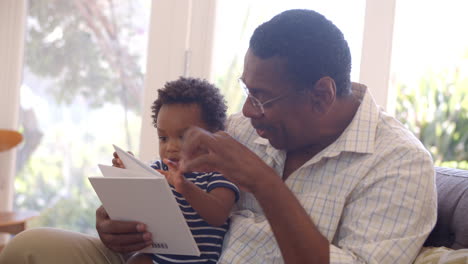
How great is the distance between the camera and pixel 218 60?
118 inches

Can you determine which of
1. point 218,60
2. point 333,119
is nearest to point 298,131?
point 333,119

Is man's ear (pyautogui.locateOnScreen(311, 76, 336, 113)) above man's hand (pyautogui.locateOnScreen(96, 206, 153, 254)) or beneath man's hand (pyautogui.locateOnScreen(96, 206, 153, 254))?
above

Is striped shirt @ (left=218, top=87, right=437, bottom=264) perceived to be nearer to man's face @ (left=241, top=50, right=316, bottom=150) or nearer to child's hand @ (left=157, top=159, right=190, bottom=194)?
man's face @ (left=241, top=50, right=316, bottom=150)

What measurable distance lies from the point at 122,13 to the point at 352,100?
1983mm

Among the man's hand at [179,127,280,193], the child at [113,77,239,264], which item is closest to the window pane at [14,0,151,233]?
the child at [113,77,239,264]

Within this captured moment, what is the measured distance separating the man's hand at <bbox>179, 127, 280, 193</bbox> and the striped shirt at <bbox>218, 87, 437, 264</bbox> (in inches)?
9.8

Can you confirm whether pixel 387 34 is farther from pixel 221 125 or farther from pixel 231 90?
pixel 221 125

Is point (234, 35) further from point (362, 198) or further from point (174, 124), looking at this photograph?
point (362, 198)

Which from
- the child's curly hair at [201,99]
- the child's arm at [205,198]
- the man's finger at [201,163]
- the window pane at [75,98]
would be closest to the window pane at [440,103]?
the window pane at [75,98]

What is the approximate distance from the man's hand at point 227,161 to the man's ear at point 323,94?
1.09ft

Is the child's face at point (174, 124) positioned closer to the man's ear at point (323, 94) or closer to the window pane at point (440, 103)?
the man's ear at point (323, 94)

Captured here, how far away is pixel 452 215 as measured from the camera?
1.40 m

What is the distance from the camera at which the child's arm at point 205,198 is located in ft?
4.63

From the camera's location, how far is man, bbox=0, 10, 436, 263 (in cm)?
125
